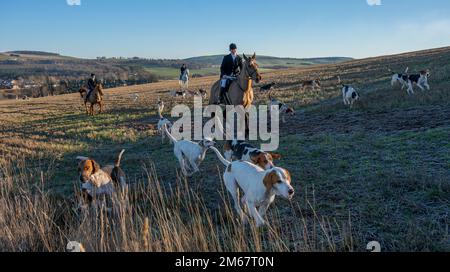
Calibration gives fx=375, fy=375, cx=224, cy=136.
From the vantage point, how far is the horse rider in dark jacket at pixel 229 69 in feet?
44.2

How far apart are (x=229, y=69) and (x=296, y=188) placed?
7523mm

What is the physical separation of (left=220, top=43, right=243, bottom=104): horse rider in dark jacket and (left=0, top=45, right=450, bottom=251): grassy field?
264 centimetres

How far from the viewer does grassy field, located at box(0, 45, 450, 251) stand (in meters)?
4.55

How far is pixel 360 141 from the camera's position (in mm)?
9914

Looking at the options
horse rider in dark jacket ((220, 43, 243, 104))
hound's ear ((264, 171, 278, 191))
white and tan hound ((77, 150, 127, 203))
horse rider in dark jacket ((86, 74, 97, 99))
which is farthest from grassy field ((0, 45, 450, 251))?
horse rider in dark jacket ((86, 74, 97, 99))

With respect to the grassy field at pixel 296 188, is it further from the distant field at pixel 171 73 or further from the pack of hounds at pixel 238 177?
the distant field at pixel 171 73

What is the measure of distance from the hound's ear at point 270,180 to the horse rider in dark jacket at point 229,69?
28.4 ft

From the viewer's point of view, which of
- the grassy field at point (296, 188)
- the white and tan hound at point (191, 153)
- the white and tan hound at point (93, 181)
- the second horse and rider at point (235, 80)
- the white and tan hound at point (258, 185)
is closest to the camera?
the grassy field at point (296, 188)

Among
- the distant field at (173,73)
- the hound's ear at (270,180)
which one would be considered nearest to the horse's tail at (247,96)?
the hound's ear at (270,180)

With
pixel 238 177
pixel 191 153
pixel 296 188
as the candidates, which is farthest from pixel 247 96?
pixel 238 177

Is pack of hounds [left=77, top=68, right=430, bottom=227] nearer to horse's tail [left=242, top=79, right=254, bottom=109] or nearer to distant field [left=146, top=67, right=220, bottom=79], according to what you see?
horse's tail [left=242, top=79, right=254, bottom=109]
